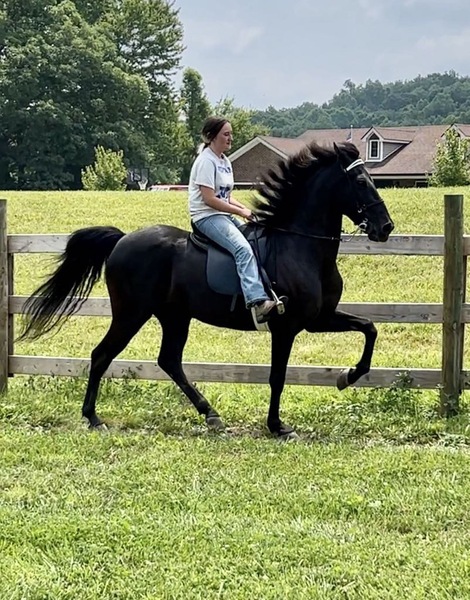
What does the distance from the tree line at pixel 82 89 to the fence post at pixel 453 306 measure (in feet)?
156

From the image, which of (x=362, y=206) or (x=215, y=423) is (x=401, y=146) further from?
(x=215, y=423)

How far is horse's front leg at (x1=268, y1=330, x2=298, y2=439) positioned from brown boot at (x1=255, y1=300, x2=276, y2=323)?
23 cm

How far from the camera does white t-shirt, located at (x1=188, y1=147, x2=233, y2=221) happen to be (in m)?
6.33

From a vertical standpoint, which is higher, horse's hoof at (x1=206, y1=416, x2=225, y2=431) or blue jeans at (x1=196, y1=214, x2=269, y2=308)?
blue jeans at (x1=196, y1=214, x2=269, y2=308)

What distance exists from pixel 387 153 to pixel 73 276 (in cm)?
4951

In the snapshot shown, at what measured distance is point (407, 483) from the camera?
193 inches

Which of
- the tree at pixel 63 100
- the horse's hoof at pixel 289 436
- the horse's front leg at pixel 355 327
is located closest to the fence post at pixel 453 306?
the horse's front leg at pixel 355 327

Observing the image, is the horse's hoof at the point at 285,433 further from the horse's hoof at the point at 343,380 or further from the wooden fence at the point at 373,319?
the wooden fence at the point at 373,319

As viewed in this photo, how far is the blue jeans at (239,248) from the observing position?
6.11 m

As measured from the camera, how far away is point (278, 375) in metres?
6.46

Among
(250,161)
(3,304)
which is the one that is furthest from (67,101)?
(3,304)

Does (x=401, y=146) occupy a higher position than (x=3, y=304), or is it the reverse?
(x=401, y=146)

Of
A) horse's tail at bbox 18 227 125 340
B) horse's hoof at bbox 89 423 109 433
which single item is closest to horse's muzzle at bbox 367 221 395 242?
horse's tail at bbox 18 227 125 340

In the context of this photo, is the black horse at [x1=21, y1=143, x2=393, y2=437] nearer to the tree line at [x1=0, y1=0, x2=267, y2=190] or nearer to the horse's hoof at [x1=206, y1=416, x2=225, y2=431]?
the horse's hoof at [x1=206, y1=416, x2=225, y2=431]
